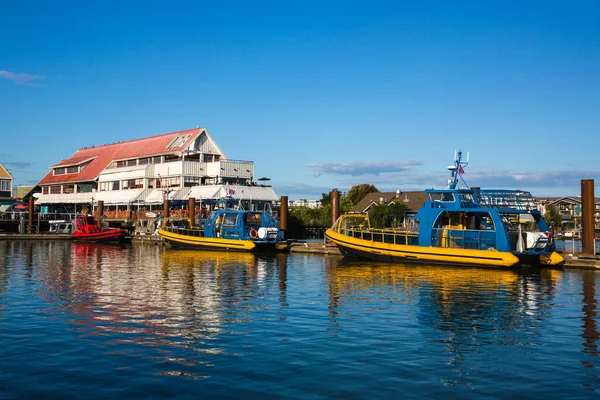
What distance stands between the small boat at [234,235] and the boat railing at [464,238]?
50.2 feet

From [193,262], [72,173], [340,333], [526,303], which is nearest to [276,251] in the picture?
[193,262]

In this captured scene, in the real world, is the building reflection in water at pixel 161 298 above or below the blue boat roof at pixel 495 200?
below

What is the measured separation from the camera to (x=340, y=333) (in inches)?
651

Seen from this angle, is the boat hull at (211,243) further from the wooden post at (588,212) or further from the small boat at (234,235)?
the wooden post at (588,212)

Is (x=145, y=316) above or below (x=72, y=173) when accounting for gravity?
below

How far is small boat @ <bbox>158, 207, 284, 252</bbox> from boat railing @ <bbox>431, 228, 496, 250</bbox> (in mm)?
15287

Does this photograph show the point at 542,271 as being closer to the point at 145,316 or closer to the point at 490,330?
the point at 490,330

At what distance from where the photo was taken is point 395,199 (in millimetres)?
101750

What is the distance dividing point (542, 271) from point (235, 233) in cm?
2505

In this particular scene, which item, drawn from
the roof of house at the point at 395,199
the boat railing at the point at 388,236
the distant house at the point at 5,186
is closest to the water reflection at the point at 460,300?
the boat railing at the point at 388,236

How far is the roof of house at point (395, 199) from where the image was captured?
4035 inches

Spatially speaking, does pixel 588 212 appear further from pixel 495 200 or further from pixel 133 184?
pixel 133 184

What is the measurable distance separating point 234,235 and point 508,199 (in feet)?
74.8

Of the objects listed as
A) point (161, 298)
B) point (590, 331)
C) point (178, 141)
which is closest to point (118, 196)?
point (178, 141)
